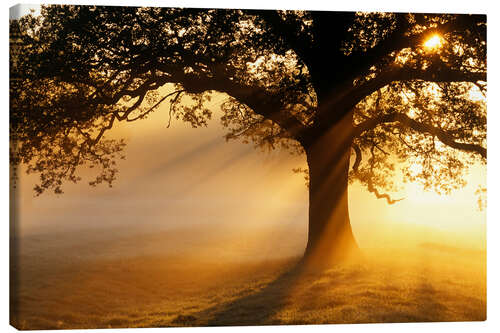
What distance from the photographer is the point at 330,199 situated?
13.3 m

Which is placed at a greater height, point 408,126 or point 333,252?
point 408,126

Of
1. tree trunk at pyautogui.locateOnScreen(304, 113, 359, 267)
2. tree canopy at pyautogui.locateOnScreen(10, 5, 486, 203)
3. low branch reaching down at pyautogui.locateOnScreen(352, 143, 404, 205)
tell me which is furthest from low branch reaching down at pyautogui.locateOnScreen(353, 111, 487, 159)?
low branch reaching down at pyautogui.locateOnScreen(352, 143, 404, 205)

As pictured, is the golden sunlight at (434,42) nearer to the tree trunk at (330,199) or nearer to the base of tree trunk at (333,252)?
the tree trunk at (330,199)

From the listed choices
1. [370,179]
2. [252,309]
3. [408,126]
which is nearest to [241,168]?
[252,309]

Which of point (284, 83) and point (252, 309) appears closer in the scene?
point (252, 309)

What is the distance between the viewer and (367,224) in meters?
13.2

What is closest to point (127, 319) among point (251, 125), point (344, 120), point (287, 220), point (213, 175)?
point (213, 175)

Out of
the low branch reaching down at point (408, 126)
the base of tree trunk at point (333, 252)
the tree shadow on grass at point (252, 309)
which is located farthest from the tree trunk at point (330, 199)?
the tree shadow on grass at point (252, 309)

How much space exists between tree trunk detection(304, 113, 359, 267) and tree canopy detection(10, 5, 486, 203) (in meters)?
0.31

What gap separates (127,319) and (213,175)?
11.4ft

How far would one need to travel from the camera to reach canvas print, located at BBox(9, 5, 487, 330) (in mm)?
11039

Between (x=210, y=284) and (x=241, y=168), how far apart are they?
260 centimetres

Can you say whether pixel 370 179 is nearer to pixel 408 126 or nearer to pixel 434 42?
pixel 408 126

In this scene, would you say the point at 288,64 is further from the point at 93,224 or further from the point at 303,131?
the point at 93,224
